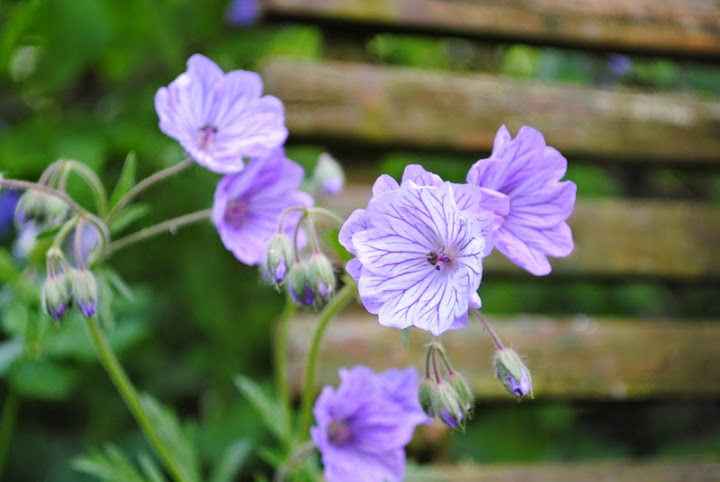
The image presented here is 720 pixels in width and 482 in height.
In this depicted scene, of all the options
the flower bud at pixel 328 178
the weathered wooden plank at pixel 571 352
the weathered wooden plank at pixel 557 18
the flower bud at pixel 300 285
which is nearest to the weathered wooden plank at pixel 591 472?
the weathered wooden plank at pixel 571 352

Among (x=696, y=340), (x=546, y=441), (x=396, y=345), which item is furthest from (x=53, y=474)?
(x=696, y=340)

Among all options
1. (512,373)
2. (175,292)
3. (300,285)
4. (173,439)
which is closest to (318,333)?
(300,285)

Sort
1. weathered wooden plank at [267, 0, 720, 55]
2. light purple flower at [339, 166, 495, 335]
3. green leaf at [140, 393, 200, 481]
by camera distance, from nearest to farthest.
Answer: light purple flower at [339, 166, 495, 335]
green leaf at [140, 393, 200, 481]
weathered wooden plank at [267, 0, 720, 55]

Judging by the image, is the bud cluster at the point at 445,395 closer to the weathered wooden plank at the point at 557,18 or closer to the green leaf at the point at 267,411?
the green leaf at the point at 267,411

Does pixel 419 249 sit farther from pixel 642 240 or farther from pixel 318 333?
pixel 642 240

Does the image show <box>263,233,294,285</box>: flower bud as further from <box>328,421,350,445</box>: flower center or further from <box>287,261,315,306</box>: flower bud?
<box>328,421,350,445</box>: flower center

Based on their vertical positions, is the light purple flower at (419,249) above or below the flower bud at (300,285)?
above

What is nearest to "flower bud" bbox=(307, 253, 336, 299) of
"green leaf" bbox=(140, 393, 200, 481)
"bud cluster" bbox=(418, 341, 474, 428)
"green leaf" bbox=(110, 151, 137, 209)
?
"bud cluster" bbox=(418, 341, 474, 428)
